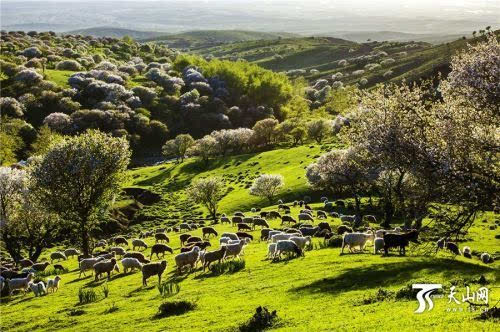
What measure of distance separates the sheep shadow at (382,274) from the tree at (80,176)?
2588 cm

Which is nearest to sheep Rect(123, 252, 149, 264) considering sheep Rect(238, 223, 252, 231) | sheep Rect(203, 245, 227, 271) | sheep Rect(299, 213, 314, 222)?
sheep Rect(203, 245, 227, 271)

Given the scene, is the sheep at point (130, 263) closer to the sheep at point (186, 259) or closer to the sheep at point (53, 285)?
the sheep at point (186, 259)

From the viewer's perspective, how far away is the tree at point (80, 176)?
1639 inches

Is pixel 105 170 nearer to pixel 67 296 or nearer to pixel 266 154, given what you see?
pixel 67 296

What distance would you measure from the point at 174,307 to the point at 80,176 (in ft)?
76.4

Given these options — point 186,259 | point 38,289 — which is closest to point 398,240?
point 186,259

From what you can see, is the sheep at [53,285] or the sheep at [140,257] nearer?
the sheep at [53,285]

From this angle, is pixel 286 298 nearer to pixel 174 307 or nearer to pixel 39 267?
pixel 174 307

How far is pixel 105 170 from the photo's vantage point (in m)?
43.2

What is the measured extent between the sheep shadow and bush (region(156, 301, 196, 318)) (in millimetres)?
5421

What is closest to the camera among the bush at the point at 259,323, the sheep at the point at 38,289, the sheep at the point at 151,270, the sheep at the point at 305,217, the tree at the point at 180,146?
the bush at the point at 259,323

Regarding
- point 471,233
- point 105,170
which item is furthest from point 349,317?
point 471,233

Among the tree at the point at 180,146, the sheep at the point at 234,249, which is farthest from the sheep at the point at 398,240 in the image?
the tree at the point at 180,146

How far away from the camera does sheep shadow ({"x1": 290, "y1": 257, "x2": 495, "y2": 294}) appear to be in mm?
23281
